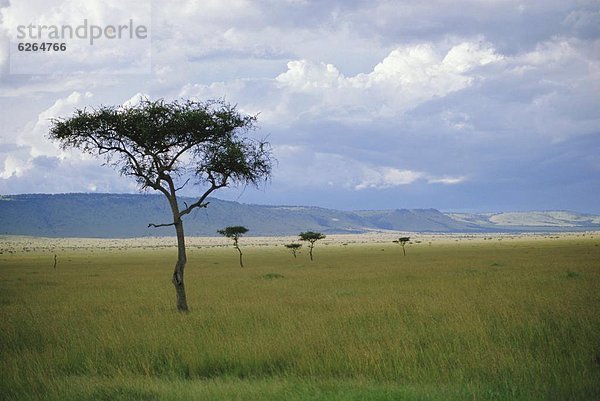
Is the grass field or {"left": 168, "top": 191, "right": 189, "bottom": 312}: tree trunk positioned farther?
{"left": 168, "top": 191, "right": 189, "bottom": 312}: tree trunk

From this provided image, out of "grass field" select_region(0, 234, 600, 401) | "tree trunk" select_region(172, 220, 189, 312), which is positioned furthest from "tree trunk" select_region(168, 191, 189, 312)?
"grass field" select_region(0, 234, 600, 401)

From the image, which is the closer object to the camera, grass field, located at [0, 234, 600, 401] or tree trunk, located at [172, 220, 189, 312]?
grass field, located at [0, 234, 600, 401]

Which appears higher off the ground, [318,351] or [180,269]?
[180,269]

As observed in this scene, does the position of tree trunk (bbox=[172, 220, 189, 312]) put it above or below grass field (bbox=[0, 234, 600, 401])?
above

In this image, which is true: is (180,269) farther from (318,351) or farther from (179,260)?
(318,351)

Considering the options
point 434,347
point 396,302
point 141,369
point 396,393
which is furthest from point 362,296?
point 396,393

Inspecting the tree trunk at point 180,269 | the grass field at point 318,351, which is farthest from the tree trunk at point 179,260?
the grass field at point 318,351

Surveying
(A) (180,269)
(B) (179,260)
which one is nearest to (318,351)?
(B) (179,260)

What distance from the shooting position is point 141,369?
12328 mm

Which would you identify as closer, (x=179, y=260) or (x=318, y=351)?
(x=318, y=351)

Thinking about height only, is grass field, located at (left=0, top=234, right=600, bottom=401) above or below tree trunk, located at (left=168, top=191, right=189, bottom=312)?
below

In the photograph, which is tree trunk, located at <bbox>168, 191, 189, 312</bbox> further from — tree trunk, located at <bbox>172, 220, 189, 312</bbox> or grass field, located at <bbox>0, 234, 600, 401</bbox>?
grass field, located at <bbox>0, 234, 600, 401</bbox>

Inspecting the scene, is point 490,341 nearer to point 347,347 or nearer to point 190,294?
point 347,347

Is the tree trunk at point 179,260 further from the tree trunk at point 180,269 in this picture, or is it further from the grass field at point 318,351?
the grass field at point 318,351
